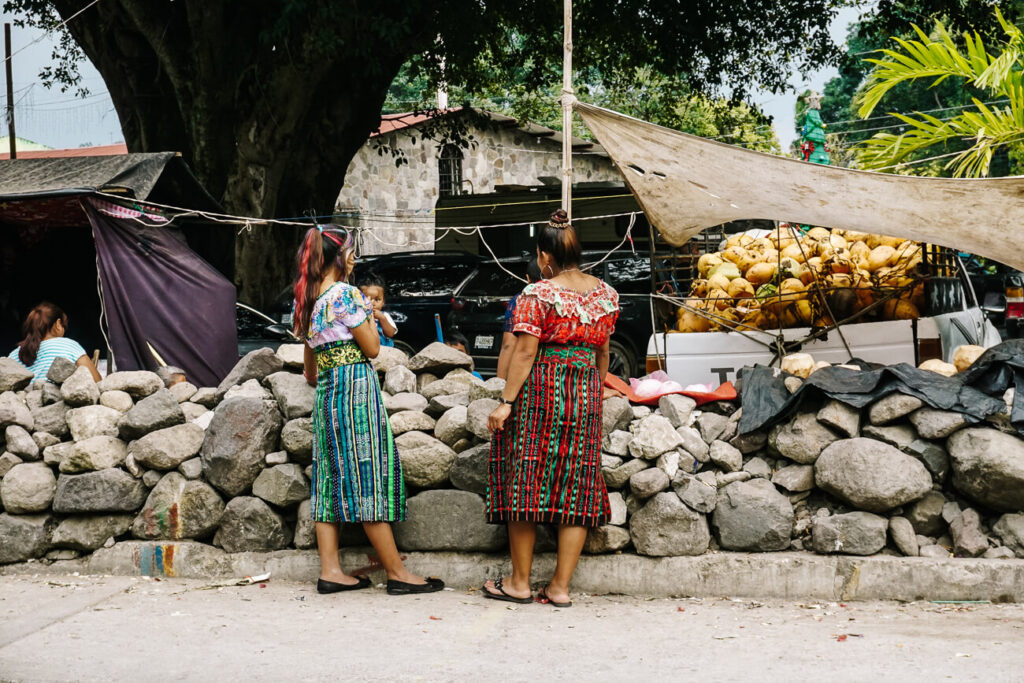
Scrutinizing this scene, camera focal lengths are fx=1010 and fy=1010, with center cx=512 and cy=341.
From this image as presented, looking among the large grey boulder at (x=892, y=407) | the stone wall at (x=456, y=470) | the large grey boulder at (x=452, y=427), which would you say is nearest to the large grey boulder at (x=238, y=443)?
the stone wall at (x=456, y=470)

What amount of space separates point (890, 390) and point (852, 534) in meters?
0.73

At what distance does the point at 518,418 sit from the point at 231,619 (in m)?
1.54

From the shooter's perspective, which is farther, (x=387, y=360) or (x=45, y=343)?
(x=45, y=343)

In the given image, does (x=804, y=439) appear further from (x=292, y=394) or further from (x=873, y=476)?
(x=292, y=394)

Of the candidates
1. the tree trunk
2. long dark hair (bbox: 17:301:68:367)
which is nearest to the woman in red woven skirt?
long dark hair (bbox: 17:301:68:367)

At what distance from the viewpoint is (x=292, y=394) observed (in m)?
5.30

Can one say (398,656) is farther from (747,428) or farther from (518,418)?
(747,428)

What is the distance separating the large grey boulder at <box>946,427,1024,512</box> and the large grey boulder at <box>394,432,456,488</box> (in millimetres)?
2426

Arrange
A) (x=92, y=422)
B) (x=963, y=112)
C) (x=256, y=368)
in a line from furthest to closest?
(x=963, y=112) → (x=256, y=368) → (x=92, y=422)

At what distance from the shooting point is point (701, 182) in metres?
5.71

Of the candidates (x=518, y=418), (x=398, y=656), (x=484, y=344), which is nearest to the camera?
(x=398, y=656)

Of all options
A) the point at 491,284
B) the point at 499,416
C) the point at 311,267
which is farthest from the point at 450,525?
the point at 491,284

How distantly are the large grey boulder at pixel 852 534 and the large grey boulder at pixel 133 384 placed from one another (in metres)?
3.69

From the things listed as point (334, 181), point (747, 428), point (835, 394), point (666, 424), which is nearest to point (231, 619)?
point (666, 424)
